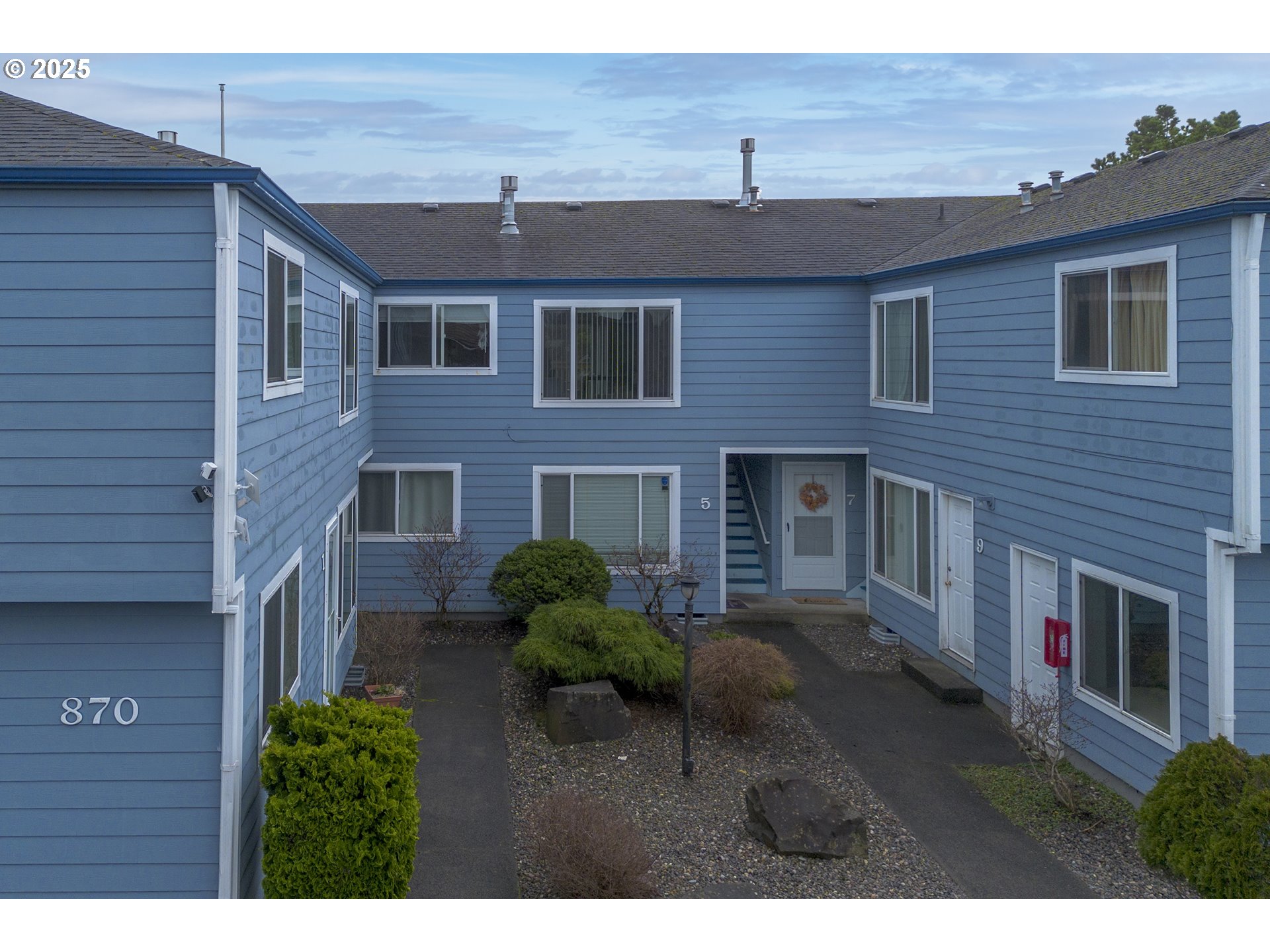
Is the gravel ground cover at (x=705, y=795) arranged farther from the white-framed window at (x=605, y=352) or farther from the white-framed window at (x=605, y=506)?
the white-framed window at (x=605, y=352)

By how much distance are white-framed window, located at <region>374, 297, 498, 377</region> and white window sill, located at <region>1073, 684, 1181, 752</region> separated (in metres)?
9.02

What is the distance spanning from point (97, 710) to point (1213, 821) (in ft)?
21.3

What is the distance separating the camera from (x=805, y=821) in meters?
7.50

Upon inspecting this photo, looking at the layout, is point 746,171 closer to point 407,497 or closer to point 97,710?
point 407,497

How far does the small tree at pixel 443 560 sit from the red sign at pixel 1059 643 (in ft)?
26.2

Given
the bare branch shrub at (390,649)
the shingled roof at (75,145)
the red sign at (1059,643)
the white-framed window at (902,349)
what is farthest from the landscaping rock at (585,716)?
the shingled roof at (75,145)

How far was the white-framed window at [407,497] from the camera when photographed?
591 inches

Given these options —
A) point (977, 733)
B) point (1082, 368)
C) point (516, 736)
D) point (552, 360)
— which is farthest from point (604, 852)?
point (552, 360)

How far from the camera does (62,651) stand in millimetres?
5707

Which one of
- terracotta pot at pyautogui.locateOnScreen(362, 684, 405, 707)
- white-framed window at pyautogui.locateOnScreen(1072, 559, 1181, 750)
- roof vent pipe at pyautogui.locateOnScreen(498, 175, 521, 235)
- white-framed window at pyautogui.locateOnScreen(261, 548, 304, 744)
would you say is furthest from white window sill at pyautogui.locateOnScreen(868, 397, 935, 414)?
white-framed window at pyautogui.locateOnScreen(261, 548, 304, 744)

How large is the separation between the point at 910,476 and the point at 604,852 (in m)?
8.49

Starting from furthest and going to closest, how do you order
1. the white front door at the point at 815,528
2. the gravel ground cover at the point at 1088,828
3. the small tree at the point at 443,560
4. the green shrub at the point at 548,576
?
the white front door at the point at 815,528
the small tree at the point at 443,560
the green shrub at the point at 548,576
the gravel ground cover at the point at 1088,828

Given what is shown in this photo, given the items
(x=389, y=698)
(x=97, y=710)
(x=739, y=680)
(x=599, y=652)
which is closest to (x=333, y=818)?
(x=97, y=710)

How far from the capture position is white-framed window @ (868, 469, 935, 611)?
13.1 m
